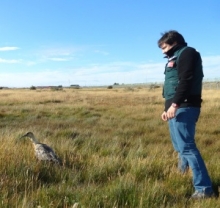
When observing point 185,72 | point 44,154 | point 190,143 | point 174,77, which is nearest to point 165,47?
point 174,77

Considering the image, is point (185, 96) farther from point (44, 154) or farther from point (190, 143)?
point (44, 154)

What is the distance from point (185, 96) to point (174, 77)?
33cm

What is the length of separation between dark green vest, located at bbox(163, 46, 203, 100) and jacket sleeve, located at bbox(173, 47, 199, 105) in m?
0.11

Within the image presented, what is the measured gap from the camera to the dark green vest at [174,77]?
172 inches

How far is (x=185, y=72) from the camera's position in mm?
4207

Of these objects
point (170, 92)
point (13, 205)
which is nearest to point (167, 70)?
point (170, 92)

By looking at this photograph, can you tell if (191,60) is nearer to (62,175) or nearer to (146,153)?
(62,175)

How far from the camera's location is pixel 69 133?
36.6 feet

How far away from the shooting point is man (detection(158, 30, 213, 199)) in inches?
167

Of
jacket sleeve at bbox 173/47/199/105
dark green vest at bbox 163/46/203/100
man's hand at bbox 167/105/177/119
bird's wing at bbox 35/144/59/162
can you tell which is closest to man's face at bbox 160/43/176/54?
dark green vest at bbox 163/46/203/100

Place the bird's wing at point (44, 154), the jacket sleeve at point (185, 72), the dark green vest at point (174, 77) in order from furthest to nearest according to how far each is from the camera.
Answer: the bird's wing at point (44, 154) < the dark green vest at point (174, 77) < the jacket sleeve at point (185, 72)

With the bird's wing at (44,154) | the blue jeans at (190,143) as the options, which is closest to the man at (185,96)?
the blue jeans at (190,143)

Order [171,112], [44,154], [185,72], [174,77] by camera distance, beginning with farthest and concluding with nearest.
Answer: [44,154]
[174,77]
[171,112]
[185,72]

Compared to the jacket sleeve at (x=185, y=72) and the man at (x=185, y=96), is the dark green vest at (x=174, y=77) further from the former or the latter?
the jacket sleeve at (x=185, y=72)
